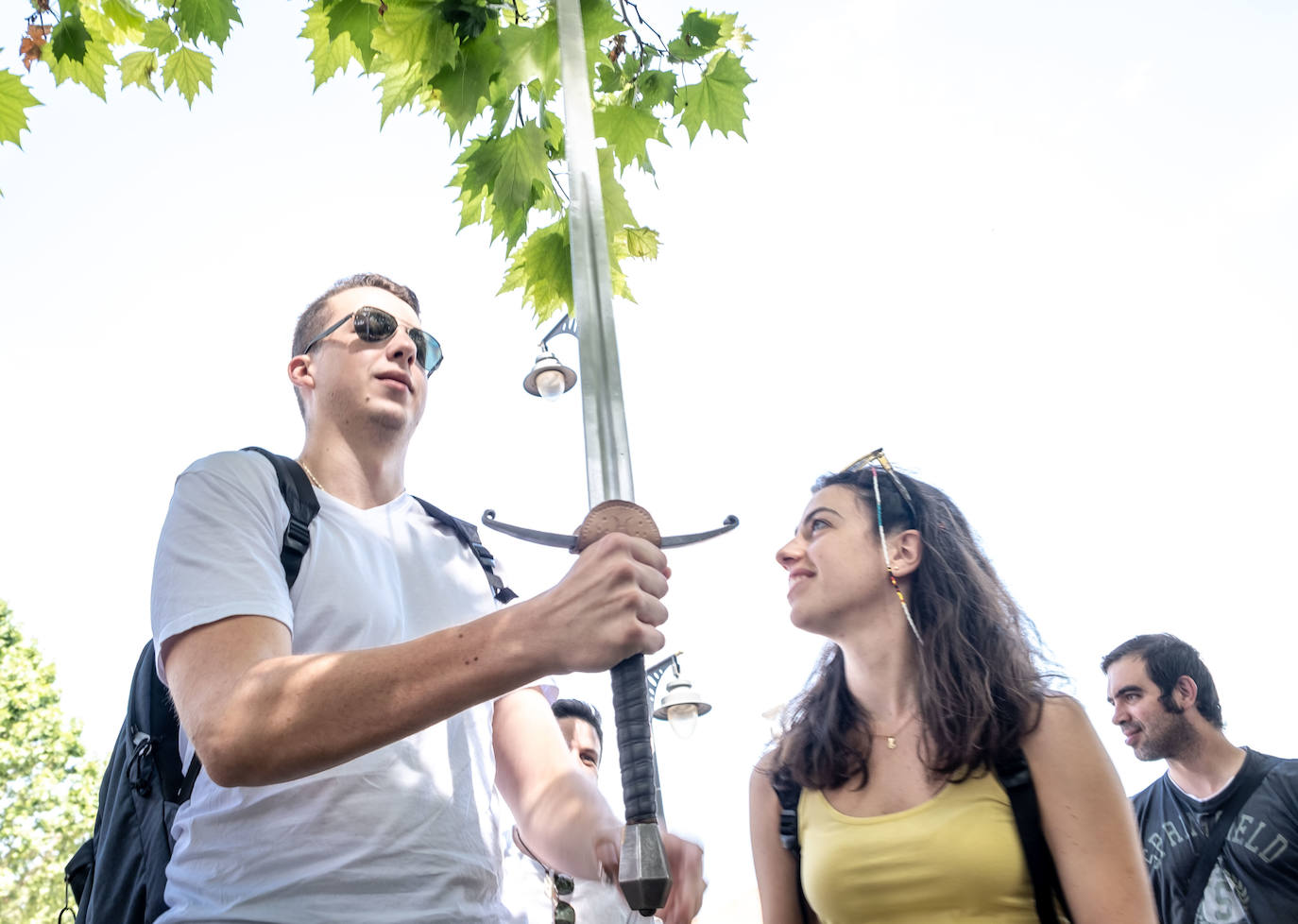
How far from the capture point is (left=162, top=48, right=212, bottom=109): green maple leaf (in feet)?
11.2

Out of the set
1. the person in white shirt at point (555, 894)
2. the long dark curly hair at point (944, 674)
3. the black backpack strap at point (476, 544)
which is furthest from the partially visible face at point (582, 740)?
the black backpack strap at point (476, 544)

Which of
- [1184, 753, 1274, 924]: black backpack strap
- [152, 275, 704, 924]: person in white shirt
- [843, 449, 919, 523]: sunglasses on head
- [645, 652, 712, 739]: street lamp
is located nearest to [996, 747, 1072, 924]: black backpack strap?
[843, 449, 919, 523]: sunglasses on head

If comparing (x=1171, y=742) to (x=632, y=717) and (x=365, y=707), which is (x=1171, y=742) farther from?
(x=365, y=707)

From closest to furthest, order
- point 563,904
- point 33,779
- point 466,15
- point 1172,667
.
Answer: point 466,15, point 563,904, point 1172,667, point 33,779

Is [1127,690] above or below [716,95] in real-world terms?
below

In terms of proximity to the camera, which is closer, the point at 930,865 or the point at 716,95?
the point at 930,865

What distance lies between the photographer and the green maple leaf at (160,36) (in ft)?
11.0

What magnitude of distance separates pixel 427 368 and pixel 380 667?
1.21 meters

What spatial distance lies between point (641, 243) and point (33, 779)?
18288 millimetres

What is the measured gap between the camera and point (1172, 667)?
15.6ft

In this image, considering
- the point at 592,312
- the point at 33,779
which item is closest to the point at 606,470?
the point at 592,312

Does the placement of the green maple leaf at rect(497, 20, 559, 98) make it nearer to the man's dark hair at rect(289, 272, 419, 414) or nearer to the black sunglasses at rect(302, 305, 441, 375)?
the man's dark hair at rect(289, 272, 419, 414)

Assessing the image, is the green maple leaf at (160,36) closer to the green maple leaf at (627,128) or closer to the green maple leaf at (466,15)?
the green maple leaf at (466,15)

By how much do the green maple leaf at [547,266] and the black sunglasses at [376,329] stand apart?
2.50ft
